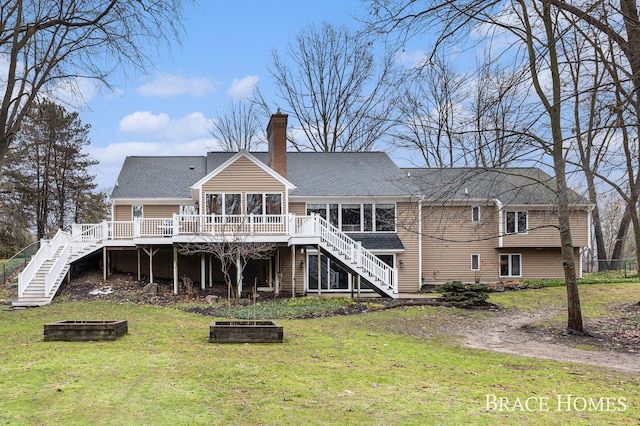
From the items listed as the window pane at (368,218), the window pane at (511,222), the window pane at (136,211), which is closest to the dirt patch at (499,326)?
Answer: the window pane at (136,211)

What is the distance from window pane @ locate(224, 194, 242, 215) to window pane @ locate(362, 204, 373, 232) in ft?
20.3

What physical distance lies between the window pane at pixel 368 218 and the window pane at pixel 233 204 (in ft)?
20.3

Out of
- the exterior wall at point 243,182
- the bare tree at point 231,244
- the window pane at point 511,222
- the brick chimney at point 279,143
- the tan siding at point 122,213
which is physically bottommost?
the bare tree at point 231,244

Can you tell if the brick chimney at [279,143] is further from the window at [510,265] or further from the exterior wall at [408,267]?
the window at [510,265]

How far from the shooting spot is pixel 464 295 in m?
20.0

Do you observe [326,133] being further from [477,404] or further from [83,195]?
[477,404]

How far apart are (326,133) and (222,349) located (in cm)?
3138

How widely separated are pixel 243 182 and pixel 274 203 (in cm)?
163

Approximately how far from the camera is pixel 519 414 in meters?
7.04

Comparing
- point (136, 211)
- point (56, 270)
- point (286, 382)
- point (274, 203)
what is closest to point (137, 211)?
point (136, 211)

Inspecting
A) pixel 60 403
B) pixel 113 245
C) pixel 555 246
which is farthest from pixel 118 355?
pixel 555 246

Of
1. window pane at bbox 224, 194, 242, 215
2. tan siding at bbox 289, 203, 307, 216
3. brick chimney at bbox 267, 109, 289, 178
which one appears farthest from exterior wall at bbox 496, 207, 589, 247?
window pane at bbox 224, 194, 242, 215

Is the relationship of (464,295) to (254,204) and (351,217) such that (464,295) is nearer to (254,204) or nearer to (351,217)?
(351,217)

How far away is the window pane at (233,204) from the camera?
81.1 feet
